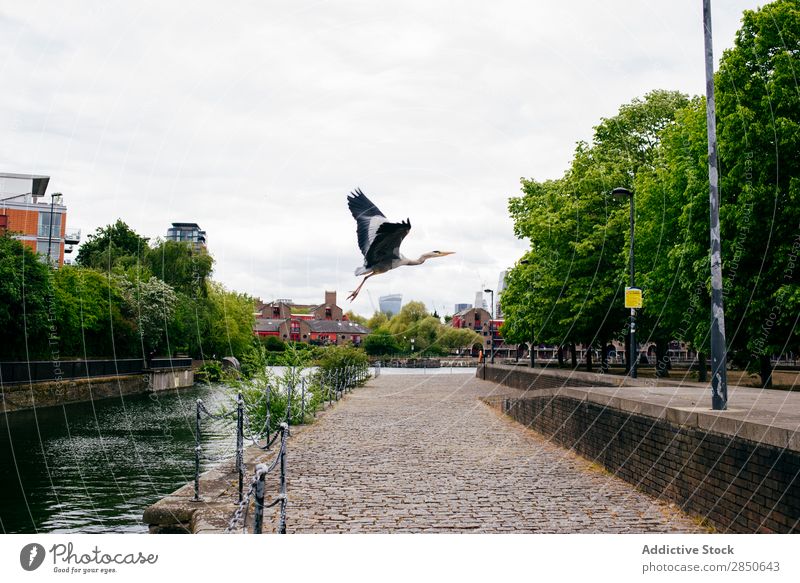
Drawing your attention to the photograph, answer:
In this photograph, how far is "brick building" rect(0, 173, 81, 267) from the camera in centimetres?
6486

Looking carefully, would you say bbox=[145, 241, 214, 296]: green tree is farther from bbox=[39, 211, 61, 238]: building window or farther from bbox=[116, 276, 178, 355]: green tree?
bbox=[39, 211, 61, 238]: building window

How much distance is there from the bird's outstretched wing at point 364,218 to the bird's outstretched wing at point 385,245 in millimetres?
70

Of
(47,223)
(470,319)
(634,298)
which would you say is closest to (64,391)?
(470,319)

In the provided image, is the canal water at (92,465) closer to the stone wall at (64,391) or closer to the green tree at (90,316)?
the stone wall at (64,391)

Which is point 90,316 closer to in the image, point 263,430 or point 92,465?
point 92,465

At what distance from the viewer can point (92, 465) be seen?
18.9 metres

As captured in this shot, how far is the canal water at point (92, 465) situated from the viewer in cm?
1304

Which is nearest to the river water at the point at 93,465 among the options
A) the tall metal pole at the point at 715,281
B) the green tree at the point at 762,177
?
the tall metal pole at the point at 715,281

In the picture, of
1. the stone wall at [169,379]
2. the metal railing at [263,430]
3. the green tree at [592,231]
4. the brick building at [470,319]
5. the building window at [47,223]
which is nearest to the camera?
the metal railing at [263,430]

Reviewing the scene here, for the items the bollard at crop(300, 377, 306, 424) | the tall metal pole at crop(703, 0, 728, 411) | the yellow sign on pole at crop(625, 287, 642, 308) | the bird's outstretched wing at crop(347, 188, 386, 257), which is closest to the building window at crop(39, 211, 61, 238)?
the bollard at crop(300, 377, 306, 424)

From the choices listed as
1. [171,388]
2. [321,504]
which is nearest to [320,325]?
[321,504]

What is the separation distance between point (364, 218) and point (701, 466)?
630 cm

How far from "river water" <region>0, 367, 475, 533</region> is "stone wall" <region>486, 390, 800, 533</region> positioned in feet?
25.4
